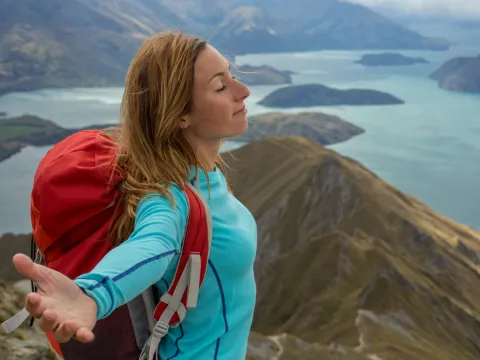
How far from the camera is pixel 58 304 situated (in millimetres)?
1371

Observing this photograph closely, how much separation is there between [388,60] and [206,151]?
183883mm

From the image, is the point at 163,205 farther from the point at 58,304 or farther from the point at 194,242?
the point at 58,304

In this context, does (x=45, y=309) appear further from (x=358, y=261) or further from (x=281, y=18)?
(x=281, y=18)

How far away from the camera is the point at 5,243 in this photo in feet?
177

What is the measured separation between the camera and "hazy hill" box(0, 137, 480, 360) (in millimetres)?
23656

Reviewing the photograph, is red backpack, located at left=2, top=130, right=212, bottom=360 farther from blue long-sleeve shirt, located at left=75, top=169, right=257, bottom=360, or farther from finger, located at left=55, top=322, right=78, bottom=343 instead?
finger, located at left=55, top=322, right=78, bottom=343

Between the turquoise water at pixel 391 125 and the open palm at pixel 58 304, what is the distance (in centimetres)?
6805

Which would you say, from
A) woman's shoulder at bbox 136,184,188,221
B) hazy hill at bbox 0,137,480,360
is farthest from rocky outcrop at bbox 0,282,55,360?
hazy hill at bbox 0,137,480,360

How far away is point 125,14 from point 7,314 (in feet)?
527

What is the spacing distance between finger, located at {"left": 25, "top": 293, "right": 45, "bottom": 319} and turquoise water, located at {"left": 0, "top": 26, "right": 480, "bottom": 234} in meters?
68.1

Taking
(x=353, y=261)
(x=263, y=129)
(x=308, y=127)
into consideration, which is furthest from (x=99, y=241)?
(x=308, y=127)

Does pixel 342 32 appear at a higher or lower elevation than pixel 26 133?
higher

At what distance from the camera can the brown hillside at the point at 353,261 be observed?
25.9m

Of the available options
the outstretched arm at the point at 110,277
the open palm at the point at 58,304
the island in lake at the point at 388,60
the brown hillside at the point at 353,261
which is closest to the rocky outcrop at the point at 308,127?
the brown hillside at the point at 353,261
